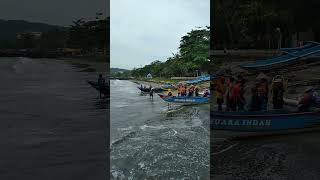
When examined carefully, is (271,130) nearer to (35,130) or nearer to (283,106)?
(283,106)

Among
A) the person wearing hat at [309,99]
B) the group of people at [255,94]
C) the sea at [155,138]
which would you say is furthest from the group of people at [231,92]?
the person wearing hat at [309,99]

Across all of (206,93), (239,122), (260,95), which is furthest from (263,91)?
(206,93)

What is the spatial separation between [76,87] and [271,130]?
2.17m

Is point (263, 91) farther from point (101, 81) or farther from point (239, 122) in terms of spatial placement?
point (101, 81)

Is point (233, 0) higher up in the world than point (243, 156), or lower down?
higher up

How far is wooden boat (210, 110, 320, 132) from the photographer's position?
195 inches

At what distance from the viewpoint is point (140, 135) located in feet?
16.1

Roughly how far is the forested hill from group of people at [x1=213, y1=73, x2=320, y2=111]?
2.03m

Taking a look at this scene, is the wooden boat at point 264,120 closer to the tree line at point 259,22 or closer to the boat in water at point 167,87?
the boat in water at point 167,87

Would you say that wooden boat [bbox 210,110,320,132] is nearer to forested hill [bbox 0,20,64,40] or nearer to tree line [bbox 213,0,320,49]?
tree line [bbox 213,0,320,49]

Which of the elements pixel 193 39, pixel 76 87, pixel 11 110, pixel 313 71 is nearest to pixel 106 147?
pixel 76 87

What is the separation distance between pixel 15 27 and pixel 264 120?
108 inches

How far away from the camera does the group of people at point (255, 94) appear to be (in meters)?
4.98

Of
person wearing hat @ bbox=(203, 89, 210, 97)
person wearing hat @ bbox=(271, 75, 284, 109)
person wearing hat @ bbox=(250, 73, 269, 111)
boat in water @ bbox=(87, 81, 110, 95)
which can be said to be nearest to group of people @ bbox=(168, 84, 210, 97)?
person wearing hat @ bbox=(203, 89, 210, 97)
